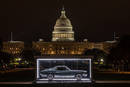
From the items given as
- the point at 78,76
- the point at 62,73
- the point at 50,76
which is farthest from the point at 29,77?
the point at 78,76

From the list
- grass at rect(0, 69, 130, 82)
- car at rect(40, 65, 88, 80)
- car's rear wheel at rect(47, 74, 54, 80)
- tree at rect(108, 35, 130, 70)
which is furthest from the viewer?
tree at rect(108, 35, 130, 70)

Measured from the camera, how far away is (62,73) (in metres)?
40.4

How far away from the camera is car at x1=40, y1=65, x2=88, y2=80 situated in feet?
131

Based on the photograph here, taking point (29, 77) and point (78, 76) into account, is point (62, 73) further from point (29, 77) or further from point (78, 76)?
point (29, 77)

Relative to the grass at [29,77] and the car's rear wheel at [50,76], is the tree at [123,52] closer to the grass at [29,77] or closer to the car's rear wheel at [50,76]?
the grass at [29,77]

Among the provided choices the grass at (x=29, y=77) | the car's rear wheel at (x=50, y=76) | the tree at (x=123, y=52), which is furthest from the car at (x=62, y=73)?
the tree at (x=123, y=52)

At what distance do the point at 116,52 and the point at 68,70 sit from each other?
59293 mm

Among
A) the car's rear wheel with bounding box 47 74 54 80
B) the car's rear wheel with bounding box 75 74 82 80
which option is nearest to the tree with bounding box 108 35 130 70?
the car's rear wheel with bounding box 75 74 82 80

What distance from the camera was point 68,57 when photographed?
130ft

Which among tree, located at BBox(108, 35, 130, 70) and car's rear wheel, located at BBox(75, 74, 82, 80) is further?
tree, located at BBox(108, 35, 130, 70)

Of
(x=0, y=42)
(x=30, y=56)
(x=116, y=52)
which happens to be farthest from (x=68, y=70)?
(x=30, y=56)

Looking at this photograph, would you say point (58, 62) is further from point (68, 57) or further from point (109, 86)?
point (109, 86)

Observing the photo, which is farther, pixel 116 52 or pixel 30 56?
pixel 30 56

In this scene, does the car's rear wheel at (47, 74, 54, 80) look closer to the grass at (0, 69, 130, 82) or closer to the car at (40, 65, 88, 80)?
the car at (40, 65, 88, 80)
